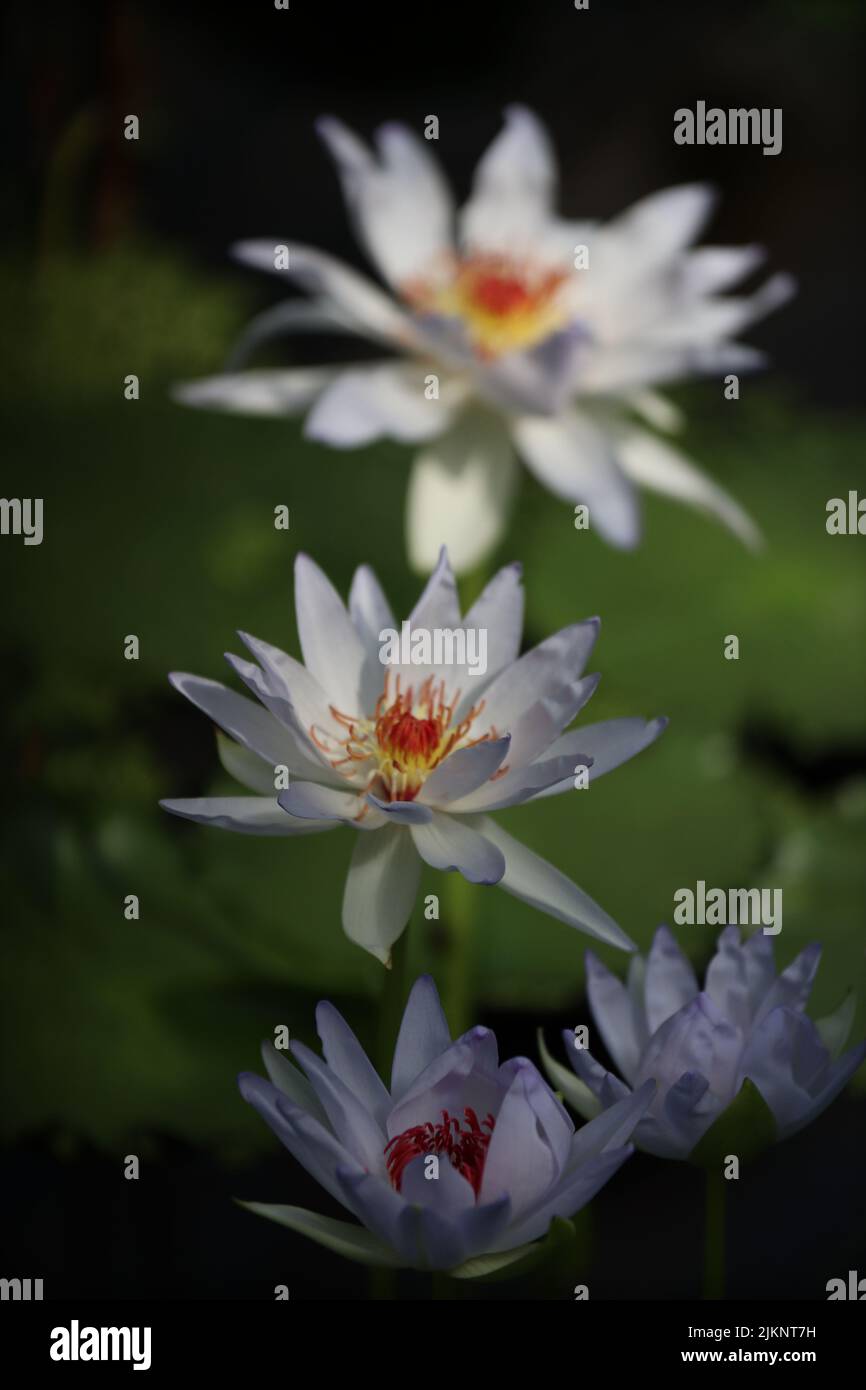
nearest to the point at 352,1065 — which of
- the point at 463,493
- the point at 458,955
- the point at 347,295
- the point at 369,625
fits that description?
the point at 369,625

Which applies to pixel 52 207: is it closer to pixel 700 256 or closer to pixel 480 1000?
pixel 700 256

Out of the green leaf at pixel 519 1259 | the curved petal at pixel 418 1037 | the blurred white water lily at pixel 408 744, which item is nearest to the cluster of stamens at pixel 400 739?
the blurred white water lily at pixel 408 744

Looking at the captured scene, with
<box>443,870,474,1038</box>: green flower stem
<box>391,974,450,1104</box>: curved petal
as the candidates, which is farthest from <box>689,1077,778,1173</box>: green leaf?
<box>443,870,474,1038</box>: green flower stem

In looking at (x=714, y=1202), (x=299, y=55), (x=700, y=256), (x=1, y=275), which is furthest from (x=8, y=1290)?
(x=299, y=55)

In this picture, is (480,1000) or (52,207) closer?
(480,1000)

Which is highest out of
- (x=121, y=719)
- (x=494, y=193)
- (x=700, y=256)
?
(x=494, y=193)

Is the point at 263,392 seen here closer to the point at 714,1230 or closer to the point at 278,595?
the point at 278,595
